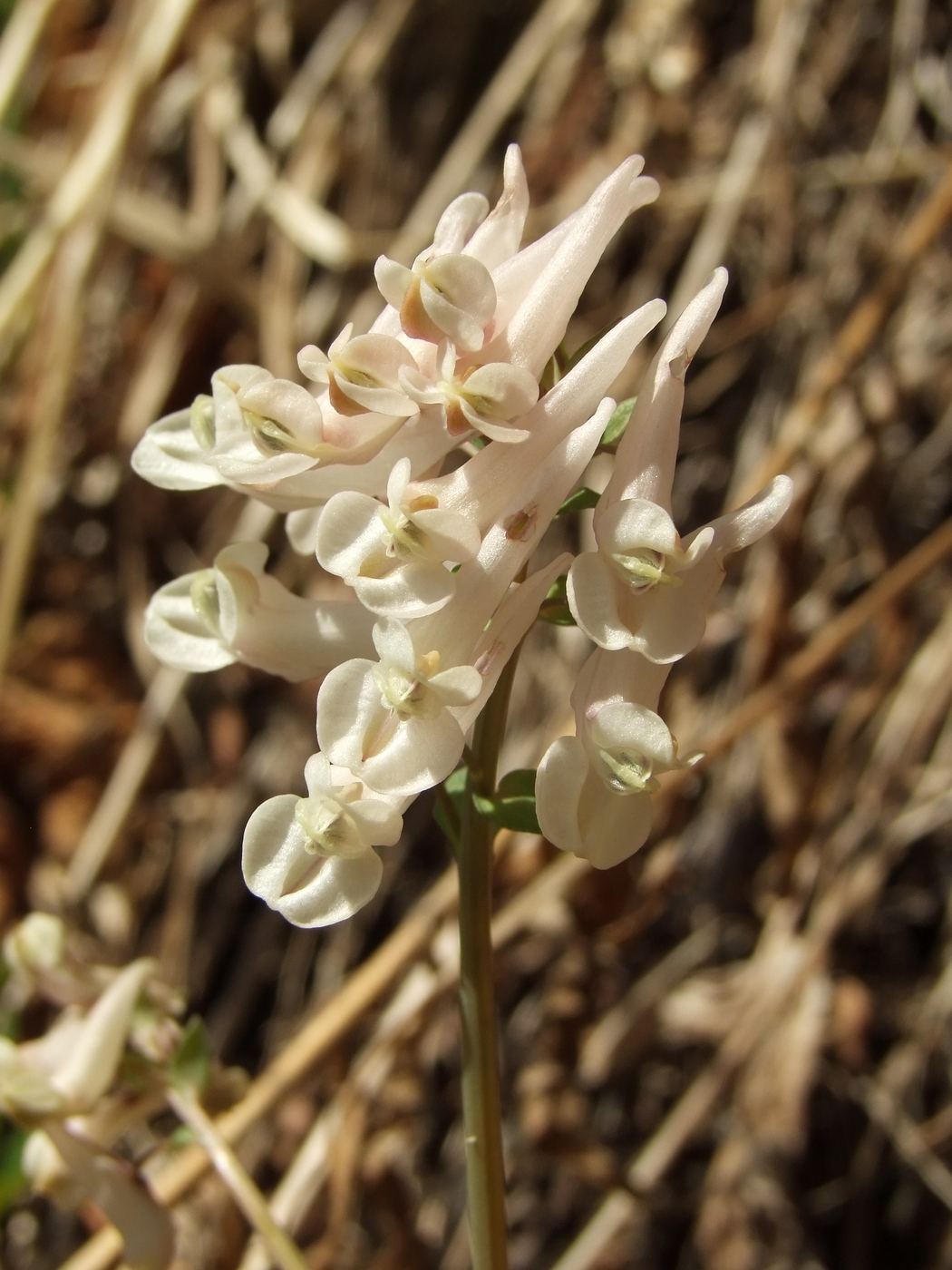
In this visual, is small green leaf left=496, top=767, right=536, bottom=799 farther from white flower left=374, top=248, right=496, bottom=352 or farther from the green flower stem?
white flower left=374, top=248, right=496, bottom=352

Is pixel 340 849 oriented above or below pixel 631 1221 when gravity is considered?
above

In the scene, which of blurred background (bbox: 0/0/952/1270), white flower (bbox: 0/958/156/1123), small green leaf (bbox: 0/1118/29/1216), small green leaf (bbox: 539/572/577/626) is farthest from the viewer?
blurred background (bbox: 0/0/952/1270)

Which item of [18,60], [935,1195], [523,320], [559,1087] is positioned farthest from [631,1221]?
[18,60]

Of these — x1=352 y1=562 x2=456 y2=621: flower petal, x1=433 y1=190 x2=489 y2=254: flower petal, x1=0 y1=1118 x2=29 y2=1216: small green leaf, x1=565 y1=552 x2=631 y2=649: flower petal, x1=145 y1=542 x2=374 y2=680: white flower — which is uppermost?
x1=433 y1=190 x2=489 y2=254: flower petal

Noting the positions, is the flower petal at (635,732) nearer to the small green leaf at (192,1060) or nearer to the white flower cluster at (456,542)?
the white flower cluster at (456,542)

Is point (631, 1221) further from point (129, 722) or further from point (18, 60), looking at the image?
point (18, 60)

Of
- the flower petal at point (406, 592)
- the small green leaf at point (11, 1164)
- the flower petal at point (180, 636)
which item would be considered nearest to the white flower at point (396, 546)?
the flower petal at point (406, 592)

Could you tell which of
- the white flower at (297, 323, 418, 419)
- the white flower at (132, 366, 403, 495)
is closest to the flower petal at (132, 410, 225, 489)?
the white flower at (132, 366, 403, 495)
